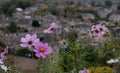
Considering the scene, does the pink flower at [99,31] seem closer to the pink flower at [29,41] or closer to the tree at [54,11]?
the pink flower at [29,41]

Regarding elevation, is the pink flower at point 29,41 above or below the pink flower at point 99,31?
above

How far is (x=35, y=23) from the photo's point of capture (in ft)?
90.6

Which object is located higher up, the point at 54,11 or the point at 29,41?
the point at 29,41

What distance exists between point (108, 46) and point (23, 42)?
1.29 metres

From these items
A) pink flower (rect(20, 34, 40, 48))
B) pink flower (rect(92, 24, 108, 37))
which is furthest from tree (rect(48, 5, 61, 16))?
pink flower (rect(20, 34, 40, 48))

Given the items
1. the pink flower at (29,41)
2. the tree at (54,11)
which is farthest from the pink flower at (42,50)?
the tree at (54,11)

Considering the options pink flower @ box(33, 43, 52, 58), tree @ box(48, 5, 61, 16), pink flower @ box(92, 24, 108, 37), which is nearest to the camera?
pink flower @ box(33, 43, 52, 58)

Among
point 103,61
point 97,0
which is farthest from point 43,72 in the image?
point 97,0

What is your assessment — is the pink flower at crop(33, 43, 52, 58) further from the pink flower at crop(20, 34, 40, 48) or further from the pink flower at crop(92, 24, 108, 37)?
the pink flower at crop(92, 24, 108, 37)

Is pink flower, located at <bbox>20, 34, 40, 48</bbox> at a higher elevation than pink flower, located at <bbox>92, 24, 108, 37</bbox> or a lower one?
higher

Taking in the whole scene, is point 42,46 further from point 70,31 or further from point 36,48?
point 70,31

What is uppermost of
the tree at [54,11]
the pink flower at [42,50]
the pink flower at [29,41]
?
the pink flower at [29,41]

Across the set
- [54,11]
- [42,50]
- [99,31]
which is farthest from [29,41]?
[54,11]

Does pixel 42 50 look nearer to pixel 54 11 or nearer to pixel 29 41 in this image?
pixel 29 41
